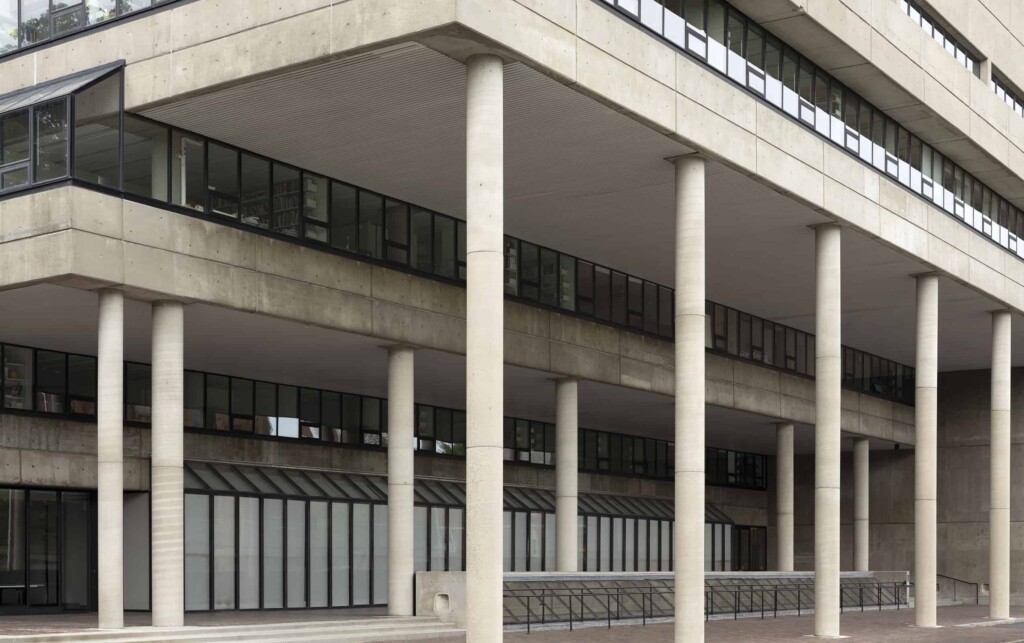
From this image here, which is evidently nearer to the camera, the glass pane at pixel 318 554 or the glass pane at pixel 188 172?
the glass pane at pixel 188 172

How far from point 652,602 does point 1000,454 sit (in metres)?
14.0

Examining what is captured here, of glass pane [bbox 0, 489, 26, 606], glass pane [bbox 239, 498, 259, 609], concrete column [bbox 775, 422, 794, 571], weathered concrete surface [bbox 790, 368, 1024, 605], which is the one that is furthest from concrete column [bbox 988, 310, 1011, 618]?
glass pane [bbox 0, 489, 26, 606]

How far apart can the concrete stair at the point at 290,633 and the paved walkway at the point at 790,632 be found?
1.26 meters

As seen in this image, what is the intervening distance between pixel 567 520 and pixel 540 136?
13.4 m

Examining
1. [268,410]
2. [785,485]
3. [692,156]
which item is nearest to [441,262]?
[268,410]

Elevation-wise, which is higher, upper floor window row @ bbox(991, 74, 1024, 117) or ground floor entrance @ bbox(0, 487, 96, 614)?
upper floor window row @ bbox(991, 74, 1024, 117)

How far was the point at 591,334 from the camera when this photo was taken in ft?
119

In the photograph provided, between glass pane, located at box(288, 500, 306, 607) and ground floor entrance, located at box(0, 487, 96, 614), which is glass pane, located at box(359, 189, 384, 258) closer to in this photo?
glass pane, located at box(288, 500, 306, 607)

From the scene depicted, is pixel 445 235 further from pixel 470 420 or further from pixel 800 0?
pixel 470 420

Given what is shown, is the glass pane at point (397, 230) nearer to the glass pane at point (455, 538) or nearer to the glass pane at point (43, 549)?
the glass pane at point (43, 549)

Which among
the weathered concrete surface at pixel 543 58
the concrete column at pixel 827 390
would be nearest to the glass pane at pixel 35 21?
the weathered concrete surface at pixel 543 58

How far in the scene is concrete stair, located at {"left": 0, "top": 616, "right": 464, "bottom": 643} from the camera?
836 inches

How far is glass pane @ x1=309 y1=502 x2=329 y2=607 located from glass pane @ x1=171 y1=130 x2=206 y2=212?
11.6 meters

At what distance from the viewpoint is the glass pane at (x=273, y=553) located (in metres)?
33.2
